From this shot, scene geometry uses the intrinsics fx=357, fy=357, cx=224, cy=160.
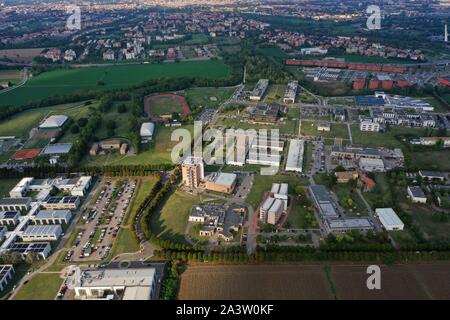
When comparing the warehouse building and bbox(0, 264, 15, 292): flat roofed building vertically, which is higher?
the warehouse building

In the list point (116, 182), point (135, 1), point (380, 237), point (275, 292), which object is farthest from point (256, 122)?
point (135, 1)

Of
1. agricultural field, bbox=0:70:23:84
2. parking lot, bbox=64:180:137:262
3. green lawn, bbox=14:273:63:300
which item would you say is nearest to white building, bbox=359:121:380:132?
parking lot, bbox=64:180:137:262

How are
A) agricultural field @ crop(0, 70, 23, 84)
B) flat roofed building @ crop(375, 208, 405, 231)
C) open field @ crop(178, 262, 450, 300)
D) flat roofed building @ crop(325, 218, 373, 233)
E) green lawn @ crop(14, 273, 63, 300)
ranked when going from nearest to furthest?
open field @ crop(178, 262, 450, 300) → green lawn @ crop(14, 273, 63, 300) → flat roofed building @ crop(325, 218, 373, 233) → flat roofed building @ crop(375, 208, 405, 231) → agricultural field @ crop(0, 70, 23, 84)

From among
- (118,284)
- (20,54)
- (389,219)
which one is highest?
(20,54)

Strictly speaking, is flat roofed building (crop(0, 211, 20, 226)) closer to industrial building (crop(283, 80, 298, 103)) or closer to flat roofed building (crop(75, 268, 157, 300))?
flat roofed building (crop(75, 268, 157, 300))

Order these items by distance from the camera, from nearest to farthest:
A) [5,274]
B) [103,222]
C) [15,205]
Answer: [5,274], [103,222], [15,205]

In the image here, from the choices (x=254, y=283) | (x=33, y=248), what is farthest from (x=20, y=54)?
(x=254, y=283)

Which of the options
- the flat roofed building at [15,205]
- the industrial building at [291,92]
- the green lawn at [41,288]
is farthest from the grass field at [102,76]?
the green lawn at [41,288]

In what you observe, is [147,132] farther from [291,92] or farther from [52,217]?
[291,92]
